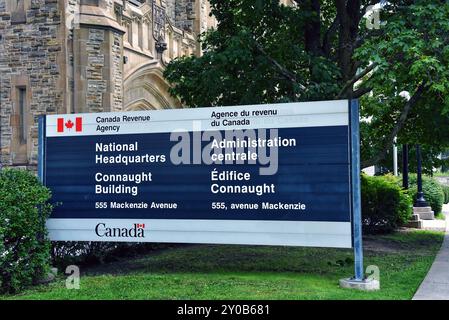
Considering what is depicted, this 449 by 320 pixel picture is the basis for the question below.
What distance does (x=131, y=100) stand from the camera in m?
19.0

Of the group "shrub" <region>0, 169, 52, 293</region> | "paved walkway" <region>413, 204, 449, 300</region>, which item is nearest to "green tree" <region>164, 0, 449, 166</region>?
"paved walkway" <region>413, 204, 449, 300</region>

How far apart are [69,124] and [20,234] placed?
203 centimetres

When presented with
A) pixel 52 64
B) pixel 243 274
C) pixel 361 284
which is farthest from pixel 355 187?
pixel 52 64

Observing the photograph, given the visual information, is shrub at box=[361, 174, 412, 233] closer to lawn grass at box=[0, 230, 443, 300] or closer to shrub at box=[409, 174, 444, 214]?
lawn grass at box=[0, 230, 443, 300]

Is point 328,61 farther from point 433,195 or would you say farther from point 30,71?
point 433,195

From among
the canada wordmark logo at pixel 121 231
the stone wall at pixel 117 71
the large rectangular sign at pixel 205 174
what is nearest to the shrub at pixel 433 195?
the stone wall at pixel 117 71

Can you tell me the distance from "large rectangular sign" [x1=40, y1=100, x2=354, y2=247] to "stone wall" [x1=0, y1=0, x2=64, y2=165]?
22.0 ft

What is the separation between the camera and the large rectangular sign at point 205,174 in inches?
316

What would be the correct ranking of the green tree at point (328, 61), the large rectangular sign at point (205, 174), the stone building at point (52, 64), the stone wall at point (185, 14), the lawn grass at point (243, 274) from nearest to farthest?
the lawn grass at point (243, 274) < the large rectangular sign at point (205, 174) < the green tree at point (328, 61) < the stone building at point (52, 64) < the stone wall at point (185, 14)

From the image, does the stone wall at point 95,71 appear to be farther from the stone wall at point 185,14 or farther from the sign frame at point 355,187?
the sign frame at point 355,187

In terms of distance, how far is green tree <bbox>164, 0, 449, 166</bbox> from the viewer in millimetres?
9602

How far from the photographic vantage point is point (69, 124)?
920 centimetres

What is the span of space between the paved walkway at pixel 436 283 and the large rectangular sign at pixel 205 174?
1.18 m

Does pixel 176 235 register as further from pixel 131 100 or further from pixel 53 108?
pixel 131 100
